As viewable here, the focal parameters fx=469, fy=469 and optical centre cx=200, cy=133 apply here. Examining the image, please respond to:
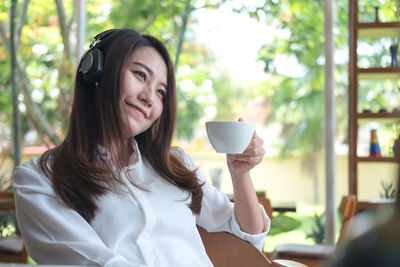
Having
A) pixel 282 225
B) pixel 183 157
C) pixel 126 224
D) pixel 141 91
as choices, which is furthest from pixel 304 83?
pixel 126 224

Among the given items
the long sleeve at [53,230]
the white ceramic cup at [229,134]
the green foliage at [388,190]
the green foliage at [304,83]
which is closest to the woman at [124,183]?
the long sleeve at [53,230]

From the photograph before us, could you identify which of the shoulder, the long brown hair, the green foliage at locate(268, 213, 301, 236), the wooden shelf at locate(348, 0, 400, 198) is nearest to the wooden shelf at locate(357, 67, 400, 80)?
the wooden shelf at locate(348, 0, 400, 198)

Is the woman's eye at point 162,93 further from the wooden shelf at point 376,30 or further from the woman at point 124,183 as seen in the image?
the wooden shelf at point 376,30

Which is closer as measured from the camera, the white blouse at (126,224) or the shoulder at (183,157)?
the white blouse at (126,224)

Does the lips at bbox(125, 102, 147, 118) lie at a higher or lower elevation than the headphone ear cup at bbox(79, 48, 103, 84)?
lower

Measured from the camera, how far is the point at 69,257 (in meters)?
0.88

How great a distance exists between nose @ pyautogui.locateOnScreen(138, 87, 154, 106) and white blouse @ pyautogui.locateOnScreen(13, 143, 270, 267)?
163 mm

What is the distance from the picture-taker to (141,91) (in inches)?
43.4

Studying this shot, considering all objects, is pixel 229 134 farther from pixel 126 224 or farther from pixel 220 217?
pixel 220 217

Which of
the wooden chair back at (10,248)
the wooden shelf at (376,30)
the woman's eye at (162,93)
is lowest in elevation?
the wooden chair back at (10,248)

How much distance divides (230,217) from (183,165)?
0.63 ft

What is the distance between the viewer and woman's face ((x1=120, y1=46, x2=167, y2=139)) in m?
1.09

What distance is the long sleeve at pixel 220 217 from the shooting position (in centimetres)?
117

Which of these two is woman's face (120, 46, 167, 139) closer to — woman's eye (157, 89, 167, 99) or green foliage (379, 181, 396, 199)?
woman's eye (157, 89, 167, 99)
